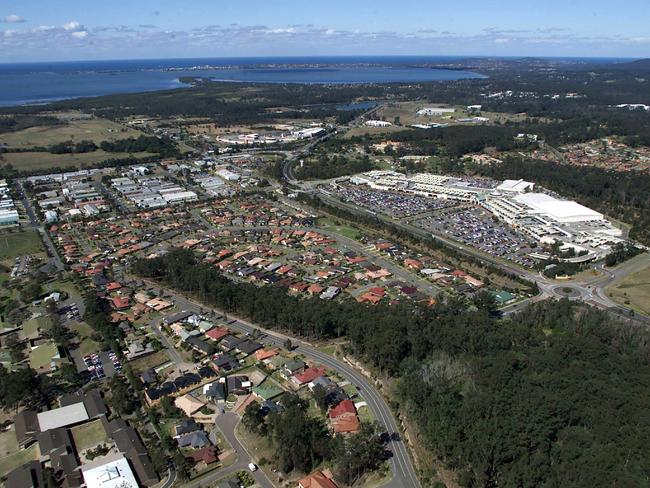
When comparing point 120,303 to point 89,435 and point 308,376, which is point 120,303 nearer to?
point 89,435

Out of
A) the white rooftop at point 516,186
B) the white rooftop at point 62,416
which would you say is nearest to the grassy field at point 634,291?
the white rooftop at point 516,186

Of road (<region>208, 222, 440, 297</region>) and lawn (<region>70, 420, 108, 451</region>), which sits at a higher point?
lawn (<region>70, 420, 108, 451</region>)

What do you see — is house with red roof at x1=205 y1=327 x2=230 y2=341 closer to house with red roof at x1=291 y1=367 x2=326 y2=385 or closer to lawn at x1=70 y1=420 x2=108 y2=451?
house with red roof at x1=291 y1=367 x2=326 y2=385

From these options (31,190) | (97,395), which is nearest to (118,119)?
(31,190)

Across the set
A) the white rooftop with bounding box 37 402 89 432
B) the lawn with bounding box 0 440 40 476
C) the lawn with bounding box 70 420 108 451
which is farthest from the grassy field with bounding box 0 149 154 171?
the lawn with bounding box 0 440 40 476

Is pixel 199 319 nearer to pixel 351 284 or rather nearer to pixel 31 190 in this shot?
pixel 351 284

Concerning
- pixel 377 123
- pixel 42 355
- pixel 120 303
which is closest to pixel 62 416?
pixel 42 355

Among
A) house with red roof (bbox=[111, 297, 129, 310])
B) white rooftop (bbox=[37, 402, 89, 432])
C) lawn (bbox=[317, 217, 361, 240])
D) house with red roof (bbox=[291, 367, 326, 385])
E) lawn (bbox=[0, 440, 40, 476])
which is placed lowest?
lawn (bbox=[317, 217, 361, 240])
